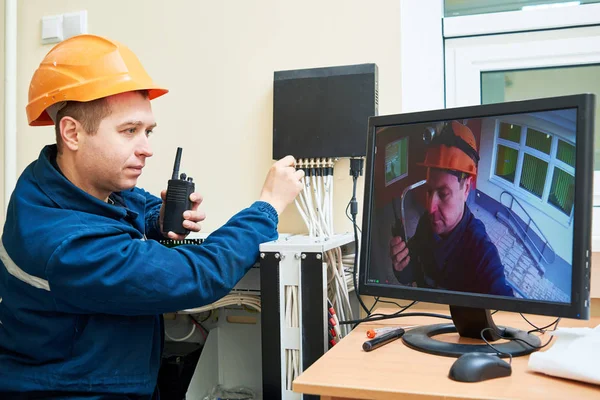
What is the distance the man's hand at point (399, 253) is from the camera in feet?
3.51

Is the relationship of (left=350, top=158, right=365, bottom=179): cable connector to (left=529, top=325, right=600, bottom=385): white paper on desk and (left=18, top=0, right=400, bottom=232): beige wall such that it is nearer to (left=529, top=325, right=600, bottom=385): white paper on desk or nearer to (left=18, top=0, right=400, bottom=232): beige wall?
(left=18, top=0, right=400, bottom=232): beige wall

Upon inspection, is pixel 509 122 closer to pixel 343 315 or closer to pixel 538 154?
pixel 538 154

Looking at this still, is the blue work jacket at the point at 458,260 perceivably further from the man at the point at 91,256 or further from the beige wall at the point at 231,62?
the beige wall at the point at 231,62

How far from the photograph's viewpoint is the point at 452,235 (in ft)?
3.32

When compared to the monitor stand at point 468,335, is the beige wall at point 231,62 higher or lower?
higher

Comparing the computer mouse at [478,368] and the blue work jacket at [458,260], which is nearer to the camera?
the computer mouse at [478,368]

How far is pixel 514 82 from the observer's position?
5.41 ft

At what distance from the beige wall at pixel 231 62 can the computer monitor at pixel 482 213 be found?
48cm

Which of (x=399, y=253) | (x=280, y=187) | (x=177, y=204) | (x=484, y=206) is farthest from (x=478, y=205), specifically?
(x=177, y=204)

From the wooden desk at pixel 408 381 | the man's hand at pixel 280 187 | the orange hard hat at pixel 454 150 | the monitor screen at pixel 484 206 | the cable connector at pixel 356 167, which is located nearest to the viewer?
the wooden desk at pixel 408 381

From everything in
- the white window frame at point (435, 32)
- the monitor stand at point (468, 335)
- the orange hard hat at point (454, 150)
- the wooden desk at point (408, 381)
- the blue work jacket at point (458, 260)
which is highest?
the white window frame at point (435, 32)

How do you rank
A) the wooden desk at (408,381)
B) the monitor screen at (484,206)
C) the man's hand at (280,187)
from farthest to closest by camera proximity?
the man's hand at (280,187), the monitor screen at (484,206), the wooden desk at (408,381)

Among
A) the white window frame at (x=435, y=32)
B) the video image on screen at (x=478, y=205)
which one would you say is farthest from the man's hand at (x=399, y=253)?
the white window frame at (x=435, y=32)

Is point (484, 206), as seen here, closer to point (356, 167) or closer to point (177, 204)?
point (356, 167)
